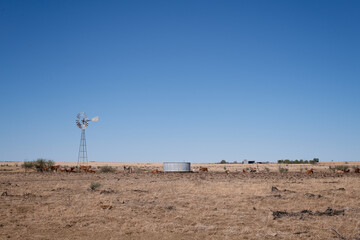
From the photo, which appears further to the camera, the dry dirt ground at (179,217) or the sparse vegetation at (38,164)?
the sparse vegetation at (38,164)

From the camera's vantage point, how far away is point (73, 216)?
14.0m

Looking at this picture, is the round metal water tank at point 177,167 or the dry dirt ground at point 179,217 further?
the round metal water tank at point 177,167

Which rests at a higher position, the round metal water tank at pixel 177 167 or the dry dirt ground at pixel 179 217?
the round metal water tank at pixel 177 167

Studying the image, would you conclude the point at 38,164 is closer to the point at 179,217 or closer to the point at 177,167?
the point at 177,167

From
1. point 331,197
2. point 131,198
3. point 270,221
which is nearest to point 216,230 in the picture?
point 270,221

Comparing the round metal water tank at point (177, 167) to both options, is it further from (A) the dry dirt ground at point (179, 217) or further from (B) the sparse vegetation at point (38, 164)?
(A) the dry dirt ground at point (179, 217)

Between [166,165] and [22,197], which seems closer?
[22,197]

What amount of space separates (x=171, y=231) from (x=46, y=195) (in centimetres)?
1120

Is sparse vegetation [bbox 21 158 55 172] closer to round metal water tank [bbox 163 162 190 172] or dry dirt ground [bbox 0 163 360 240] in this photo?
round metal water tank [bbox 163 162 190 172]

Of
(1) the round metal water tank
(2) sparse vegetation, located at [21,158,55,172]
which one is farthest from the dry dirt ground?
(2) sparse vegetation, located at [21,158,55,172]

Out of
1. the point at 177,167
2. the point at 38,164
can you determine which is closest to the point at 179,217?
the point at 177,167

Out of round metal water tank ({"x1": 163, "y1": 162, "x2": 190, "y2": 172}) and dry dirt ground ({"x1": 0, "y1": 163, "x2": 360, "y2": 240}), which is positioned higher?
round metal water tank ({"x1": 163, "y1": 162, "x2": 190, "y2": 172})

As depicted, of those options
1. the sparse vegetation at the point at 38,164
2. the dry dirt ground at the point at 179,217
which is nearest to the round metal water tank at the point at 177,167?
the sparse vegetation at the point at 38,164

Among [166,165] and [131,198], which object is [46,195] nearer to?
[131,198]
